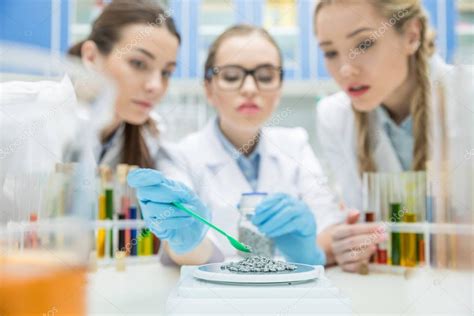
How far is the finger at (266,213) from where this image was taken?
3.68 feet

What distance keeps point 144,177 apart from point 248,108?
2.39ft

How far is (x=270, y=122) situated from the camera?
160 centimetres

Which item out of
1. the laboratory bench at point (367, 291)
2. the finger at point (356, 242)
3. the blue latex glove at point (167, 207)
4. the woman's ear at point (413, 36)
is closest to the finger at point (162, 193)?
the blue latex glove at point (167, 207)

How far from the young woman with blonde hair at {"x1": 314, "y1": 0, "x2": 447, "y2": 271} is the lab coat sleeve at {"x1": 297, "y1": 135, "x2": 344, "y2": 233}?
67 mm

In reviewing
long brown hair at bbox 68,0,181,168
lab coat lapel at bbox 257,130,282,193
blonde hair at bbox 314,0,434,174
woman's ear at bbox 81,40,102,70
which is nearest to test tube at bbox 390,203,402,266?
blonde hair at bbox 314,0,434,174

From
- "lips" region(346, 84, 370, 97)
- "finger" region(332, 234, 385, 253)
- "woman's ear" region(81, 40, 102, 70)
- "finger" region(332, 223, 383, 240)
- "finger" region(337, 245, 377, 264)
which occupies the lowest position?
"finger" region(337, 245, 377, 264)

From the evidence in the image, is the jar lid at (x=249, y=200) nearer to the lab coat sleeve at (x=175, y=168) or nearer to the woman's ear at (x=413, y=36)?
the lab coat sleeve at (x=175, y=168)

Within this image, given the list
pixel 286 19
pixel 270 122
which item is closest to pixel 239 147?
pixel 270 122

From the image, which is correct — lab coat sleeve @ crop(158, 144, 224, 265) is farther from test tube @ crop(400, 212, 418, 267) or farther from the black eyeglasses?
test tube @ crop(400, 212, 418, 267)

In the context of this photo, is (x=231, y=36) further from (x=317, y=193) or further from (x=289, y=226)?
(x=289, y=226)

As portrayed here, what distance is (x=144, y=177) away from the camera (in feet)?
2.82

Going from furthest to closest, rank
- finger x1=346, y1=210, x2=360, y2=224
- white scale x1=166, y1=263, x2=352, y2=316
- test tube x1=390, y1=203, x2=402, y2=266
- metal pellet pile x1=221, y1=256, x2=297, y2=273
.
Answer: finger x1=346, y1=210, x2=360, y2=224 < test tube x1=390, y1=203, x2=402, y2=266 < metal pellet pile x1=221, y1=256, x2=297, y2=273 < white scale x1=166, y1=263, x2=352, y2=316

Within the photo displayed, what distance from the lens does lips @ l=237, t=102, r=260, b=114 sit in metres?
1.52

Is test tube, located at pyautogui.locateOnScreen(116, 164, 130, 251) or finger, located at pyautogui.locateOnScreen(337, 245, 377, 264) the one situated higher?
test tube, located at pyautogui.locateOnScreen(116, 164, 130, 251)
